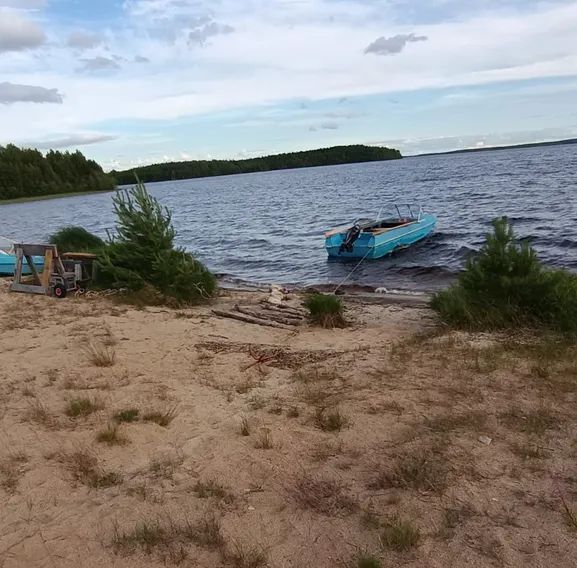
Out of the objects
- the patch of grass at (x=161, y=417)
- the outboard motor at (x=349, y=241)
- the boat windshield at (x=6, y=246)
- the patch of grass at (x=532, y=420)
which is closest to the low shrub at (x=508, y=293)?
the patch of grass at (x=532, y=420)

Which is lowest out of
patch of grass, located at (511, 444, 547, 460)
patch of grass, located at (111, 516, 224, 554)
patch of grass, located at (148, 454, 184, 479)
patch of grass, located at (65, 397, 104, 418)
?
patch of grass, located at (511, 444, 547, 460)

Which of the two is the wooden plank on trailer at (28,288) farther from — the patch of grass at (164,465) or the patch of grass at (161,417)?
the patch of grass at (164,465)

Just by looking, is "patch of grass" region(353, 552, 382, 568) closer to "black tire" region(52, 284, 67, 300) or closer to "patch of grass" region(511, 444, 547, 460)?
"patch of grass" region(511, 444, 547, 460)

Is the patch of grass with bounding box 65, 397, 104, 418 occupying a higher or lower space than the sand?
higher

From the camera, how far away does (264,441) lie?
185 inches

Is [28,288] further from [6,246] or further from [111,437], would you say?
[111,437]

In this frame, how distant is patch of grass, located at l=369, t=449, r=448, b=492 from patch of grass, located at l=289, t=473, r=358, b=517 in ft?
0.78

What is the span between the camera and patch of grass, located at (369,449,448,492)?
3.96 meters

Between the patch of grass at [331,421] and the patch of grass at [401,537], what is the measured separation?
58.3 inches

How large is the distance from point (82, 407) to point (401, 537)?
3.26 metres

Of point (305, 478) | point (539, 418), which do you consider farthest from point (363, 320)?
point (305, 478)

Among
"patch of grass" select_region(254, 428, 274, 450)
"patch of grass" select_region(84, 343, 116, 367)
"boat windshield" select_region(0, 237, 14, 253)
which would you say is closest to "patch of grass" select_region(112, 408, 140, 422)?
"patch of grass" select_region(254, 428, 274, 450)

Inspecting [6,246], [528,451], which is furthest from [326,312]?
[6,246]

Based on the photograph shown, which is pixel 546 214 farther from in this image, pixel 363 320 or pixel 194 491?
pixel 194 491
